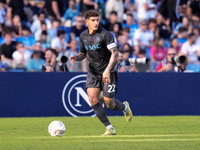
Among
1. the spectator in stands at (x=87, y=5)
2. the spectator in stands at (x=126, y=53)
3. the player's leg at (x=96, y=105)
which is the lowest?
the spectator in stands at (x=126, y=53)

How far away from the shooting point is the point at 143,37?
19531mm

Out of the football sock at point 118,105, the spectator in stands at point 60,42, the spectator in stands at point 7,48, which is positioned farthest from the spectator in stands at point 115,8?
the football sock at point 118,105

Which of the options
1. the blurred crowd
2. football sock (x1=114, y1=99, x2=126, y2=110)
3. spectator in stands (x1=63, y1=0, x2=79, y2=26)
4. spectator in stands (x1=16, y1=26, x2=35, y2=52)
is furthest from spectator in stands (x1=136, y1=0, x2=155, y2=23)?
football sock (x1=114, y1=99, x2=126, y2=110)

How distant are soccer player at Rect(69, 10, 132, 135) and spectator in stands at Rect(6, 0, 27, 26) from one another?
31.4 ft

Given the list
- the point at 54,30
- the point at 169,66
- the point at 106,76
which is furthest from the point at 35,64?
the point at 106,76

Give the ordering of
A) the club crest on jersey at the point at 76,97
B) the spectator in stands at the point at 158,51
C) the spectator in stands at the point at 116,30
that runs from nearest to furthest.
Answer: the club crest on jersey at the point at 76,97, the spectator in stands at the point at 158,51, the spectator in stands at the point at 116,30

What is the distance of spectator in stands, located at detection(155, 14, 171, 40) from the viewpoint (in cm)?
2002

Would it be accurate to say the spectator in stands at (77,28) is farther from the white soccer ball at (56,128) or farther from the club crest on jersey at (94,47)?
the white soccer ball at (56,128)

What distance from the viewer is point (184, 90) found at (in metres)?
15.8

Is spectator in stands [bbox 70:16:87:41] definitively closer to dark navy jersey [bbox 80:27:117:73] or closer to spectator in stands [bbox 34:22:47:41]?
spectator in stands [bbox 34:22:47:41]

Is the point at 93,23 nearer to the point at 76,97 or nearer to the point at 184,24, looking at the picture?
the point at 76,97

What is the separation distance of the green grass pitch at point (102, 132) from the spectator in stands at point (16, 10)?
598 centimetres

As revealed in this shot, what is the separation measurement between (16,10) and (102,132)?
9.97 m

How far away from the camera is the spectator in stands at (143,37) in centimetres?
1930
